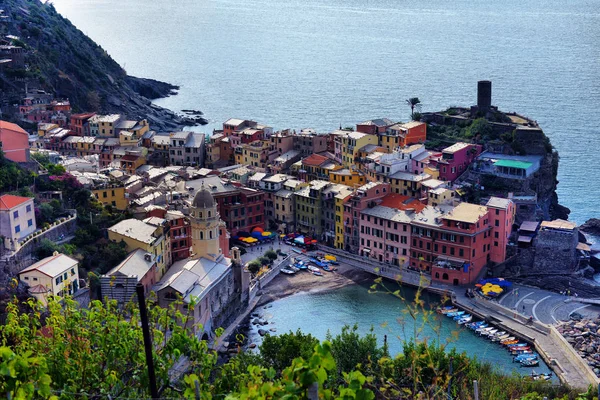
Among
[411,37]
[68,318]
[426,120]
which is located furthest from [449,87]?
[68,318]

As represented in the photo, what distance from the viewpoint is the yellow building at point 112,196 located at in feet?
141

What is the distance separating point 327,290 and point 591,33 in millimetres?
118319

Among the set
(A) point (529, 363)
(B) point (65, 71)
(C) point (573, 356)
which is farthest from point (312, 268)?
(B) point (65, 71)

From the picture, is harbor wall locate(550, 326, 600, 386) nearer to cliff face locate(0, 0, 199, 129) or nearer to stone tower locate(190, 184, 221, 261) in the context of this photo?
stone tower locate(190, 184, 221, 261)

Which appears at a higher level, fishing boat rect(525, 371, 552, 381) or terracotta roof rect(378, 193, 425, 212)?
terracotta roof rect(378, 193, 425, 212)

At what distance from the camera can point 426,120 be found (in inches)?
2344

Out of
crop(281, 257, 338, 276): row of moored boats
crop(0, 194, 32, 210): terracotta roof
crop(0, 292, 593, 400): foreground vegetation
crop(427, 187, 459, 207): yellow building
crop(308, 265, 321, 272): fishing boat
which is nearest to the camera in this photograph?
crop(0, 292, 593, 400): foreground vegetation

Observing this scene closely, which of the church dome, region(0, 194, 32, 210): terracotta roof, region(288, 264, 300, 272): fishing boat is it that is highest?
region(0, 194, 32, 210): terracotta roof

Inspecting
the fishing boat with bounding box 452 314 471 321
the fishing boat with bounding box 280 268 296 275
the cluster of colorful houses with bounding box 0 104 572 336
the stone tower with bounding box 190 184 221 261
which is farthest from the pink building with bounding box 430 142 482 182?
the stone tower with bounding box 190 184 221 261

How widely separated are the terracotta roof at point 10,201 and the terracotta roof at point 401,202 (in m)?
19.2

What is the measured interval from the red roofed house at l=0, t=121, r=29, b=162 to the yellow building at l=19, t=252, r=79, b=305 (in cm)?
1057

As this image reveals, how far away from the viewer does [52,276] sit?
31.4m

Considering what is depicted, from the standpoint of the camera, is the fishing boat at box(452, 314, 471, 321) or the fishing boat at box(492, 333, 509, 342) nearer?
the fishing boat at box(492, 333, 509, 342)

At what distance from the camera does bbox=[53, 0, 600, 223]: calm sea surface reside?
81.9m
